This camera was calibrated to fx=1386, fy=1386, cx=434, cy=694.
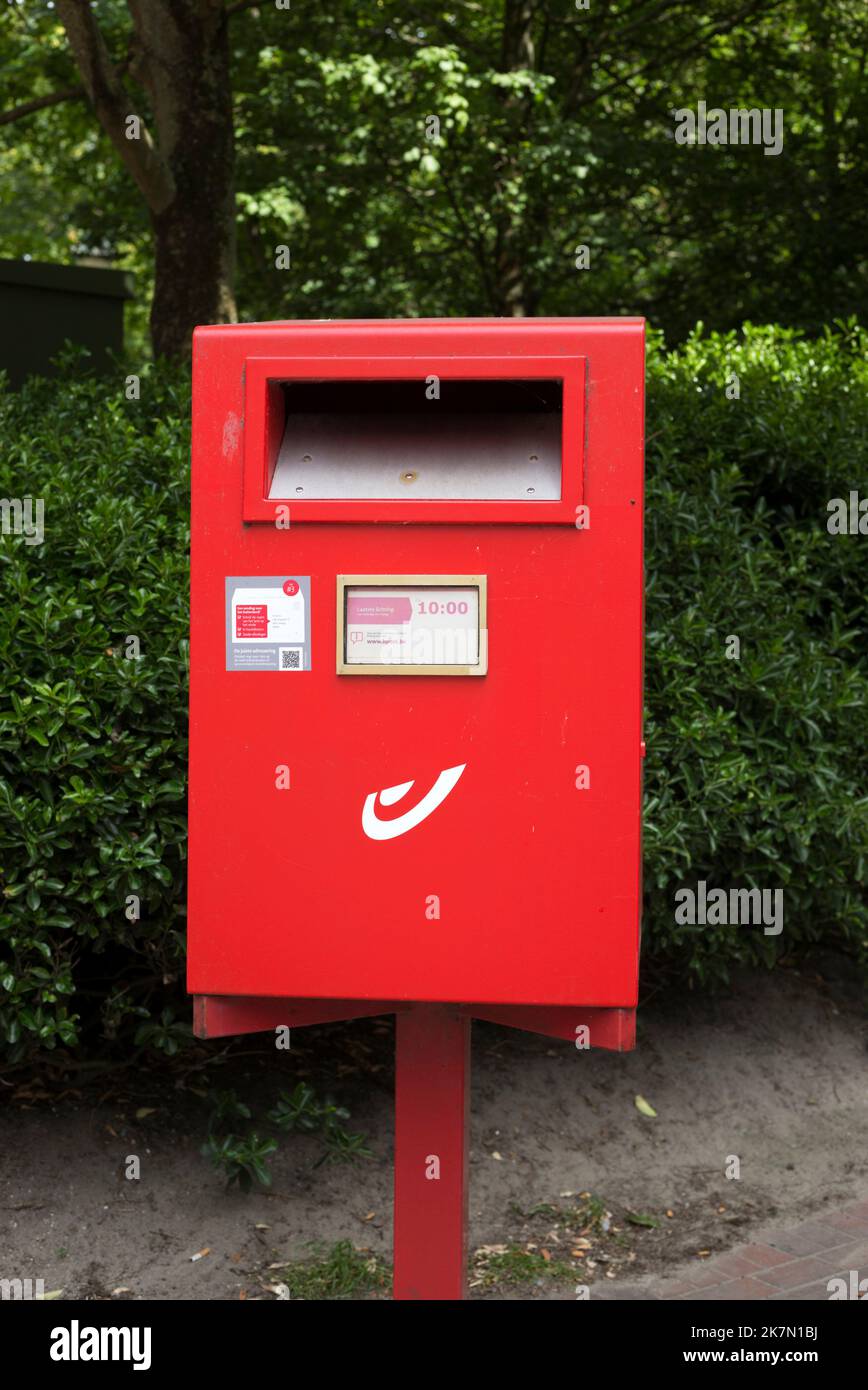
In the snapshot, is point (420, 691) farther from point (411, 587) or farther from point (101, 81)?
point (101, 81)

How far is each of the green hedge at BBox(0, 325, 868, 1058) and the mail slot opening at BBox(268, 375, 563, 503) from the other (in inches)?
48.7

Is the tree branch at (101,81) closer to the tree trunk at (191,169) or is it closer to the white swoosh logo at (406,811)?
the tree trunk at (191,169)

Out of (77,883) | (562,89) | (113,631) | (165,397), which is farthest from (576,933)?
(562,89)

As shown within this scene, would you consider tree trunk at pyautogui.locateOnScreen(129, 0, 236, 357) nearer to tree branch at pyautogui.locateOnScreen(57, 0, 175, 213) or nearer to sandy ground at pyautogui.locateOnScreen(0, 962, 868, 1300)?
tree branch at pyautogui.locateOnScreen(57, 0, 175, 213)

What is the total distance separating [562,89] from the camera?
1164 cm

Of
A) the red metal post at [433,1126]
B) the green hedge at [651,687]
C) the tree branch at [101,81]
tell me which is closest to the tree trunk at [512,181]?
the tree branch at [101,81]

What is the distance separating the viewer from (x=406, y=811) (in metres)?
2.25

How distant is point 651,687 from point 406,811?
2118 mm

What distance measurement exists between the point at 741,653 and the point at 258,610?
2409 millimetres

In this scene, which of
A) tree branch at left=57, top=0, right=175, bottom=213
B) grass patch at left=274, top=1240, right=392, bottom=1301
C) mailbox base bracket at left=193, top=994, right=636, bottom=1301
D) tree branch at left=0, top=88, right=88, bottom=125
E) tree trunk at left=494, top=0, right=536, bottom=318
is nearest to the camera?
mailbox base bracket at left=193, top=994, right=636, bottom=1301

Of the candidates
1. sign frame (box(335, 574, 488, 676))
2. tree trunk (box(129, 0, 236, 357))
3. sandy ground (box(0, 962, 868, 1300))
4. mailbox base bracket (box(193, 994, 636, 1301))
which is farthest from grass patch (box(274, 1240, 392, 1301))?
tree trunk (box(129, 0, 236, 357))

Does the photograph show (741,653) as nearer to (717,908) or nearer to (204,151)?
(717,908)

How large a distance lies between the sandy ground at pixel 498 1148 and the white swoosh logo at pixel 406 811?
70.8 inches

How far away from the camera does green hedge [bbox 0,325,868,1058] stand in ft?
11.3
